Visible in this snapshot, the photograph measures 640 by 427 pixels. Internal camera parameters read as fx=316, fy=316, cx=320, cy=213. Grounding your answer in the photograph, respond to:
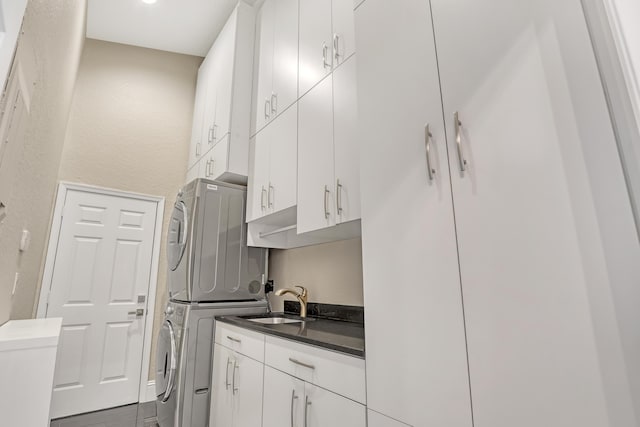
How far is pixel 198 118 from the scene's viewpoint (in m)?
3.77

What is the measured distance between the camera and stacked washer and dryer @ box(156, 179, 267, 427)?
2236 millimetres

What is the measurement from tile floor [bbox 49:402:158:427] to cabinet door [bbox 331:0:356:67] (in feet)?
10.7

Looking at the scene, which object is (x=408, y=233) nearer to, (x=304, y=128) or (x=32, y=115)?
(x=304, y=128)

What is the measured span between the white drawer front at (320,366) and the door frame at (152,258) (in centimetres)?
234

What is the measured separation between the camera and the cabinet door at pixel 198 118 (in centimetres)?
360

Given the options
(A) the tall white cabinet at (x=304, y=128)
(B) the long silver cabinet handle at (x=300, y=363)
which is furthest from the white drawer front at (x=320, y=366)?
(A) the tall white cabinet at (x=304, y=128)

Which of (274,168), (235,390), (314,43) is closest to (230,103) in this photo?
(274,168)

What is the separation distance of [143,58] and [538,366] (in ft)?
15.7

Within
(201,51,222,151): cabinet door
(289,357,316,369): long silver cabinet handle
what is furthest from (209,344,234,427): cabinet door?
(201,51,222,151): cabinet door

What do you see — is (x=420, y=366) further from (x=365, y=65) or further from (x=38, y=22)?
(x=38, y=22)

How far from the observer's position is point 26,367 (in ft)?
3.78

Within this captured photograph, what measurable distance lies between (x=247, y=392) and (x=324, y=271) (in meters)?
0.96

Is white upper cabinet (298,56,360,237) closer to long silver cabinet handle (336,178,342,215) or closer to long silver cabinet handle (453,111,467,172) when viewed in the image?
long silver cabinet handle (336,178,342,215)

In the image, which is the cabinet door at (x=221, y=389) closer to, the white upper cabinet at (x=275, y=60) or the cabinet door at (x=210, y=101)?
the white upper cabinet at (x=275, y=60)
